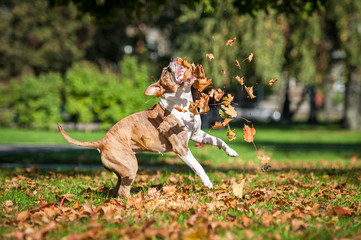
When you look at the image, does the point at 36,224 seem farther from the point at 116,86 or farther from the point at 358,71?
the point at 358,71

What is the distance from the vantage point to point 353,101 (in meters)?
24.0

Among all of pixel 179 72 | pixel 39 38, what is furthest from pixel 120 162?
pixel 39 38

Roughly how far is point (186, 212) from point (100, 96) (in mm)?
16521

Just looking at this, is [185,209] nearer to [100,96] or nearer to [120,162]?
[120,162]

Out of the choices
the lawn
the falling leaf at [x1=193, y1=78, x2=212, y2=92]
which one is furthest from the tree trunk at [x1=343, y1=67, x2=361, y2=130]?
the falling leaf at [x1=193, y1=78, x2=212, y2=92]

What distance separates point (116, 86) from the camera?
19.7 m

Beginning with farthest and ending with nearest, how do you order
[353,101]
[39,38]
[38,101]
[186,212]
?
[39,38] < [353,101] < [38,101] < [186,212]

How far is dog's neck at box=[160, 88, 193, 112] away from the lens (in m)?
4.49

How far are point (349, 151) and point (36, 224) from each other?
1228cm

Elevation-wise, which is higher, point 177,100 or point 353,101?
point 353,101

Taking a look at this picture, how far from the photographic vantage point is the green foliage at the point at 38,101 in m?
20.0

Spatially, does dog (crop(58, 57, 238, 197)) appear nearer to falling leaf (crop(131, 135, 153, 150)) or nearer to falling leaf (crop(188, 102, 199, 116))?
falling leaf (crop(131, 135, 153, 150))

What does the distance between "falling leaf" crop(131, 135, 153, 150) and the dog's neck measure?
40cm

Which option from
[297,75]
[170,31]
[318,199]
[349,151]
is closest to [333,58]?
[297,75]
